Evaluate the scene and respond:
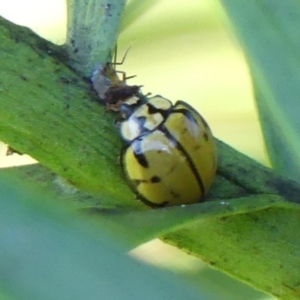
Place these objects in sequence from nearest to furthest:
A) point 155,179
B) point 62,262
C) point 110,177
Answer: point 62,262
point 110,177
point 155,179

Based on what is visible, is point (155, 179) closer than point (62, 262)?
No

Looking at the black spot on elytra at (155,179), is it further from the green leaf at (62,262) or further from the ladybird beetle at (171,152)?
the green leaf at (62,262)

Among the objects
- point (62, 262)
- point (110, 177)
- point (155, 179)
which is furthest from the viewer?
point (155, 179)

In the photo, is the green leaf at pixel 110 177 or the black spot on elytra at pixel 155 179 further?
the black spot on elytra at pixel 155 179

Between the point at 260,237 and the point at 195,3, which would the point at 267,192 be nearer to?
the point at 260,237

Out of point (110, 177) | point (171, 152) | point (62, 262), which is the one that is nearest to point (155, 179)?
point (171, 152)

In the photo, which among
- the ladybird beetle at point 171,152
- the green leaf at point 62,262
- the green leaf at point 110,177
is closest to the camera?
the green leaf at point 62,262

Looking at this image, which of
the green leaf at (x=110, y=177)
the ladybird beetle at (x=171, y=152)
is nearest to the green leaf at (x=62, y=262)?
the green leaf at (x=110, y=177)

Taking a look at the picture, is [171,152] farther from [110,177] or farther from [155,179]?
[110,177]

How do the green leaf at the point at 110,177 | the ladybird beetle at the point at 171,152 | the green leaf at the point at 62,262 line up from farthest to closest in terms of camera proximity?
the ladybird beetle at the point at 171,152, the green leaf at the point at 110,177, the green leaf at the point at 62,262

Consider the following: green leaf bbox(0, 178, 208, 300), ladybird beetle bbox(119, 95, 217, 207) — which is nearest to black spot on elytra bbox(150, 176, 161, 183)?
ladybird beetle bbox(119, 95, 217, 207)
